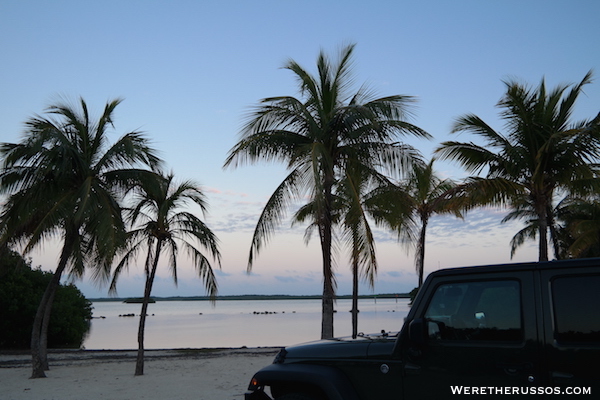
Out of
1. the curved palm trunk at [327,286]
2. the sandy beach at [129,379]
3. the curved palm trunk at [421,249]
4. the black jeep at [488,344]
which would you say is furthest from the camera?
the curved palm trunk at [421,249]

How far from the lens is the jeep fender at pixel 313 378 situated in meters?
5.05

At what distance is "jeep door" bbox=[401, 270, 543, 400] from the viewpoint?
4.25 m

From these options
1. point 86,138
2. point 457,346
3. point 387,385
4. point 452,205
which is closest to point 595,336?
point 457,346

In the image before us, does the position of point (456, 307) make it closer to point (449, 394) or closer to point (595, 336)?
point (449, 394)

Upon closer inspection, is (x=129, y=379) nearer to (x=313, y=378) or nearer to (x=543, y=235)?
(x=313, y=378)

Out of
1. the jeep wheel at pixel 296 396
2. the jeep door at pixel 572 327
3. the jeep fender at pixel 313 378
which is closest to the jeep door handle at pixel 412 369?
the jeep fender at pixel 313 378

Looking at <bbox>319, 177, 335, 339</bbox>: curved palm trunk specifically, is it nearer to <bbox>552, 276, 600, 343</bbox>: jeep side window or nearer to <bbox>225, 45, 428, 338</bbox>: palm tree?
<bbox>225, 45, 428, 338</bbox>: palm tree

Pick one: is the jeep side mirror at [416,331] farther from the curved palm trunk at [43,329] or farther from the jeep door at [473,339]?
the curved palm trunk at [43,329]

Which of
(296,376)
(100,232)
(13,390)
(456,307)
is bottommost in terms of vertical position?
(13,390)

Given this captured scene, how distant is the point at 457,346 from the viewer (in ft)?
14.9

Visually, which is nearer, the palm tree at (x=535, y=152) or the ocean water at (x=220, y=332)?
the palm tree at (x=535, y=152)

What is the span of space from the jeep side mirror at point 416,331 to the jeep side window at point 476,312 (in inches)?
4.8

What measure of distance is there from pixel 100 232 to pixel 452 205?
10756mm

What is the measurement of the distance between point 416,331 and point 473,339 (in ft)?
1.55
